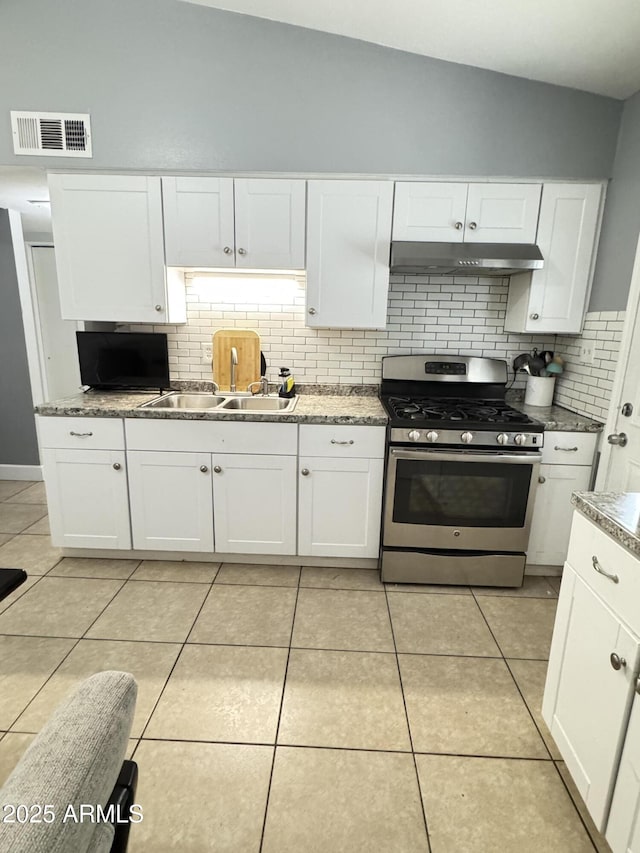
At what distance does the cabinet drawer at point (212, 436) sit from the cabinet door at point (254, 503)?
0.05 m

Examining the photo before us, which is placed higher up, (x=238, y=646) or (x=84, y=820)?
(x=84, y=820)

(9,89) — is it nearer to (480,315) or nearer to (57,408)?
(57,408)

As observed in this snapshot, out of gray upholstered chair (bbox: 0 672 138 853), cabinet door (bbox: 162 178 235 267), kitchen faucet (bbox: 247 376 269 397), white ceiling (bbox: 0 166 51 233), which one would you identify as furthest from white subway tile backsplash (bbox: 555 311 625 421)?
white ceiling (bbox: 0 166 51 233)

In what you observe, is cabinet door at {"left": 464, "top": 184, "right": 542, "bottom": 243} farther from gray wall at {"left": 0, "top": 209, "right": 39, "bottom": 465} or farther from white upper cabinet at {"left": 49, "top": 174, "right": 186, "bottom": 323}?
→ gray wall at {"left": 0, "top": 209, "right": 39, "bottom": 465}

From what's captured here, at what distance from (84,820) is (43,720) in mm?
1433

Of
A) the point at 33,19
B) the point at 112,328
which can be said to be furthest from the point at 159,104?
the point at 112,328

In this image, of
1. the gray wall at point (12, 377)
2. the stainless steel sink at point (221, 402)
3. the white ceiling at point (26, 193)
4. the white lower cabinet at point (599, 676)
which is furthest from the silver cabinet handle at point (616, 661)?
the gray wall at point (12, 377)

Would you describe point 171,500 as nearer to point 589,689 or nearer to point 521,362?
point 589,689

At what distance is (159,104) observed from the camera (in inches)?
96.7

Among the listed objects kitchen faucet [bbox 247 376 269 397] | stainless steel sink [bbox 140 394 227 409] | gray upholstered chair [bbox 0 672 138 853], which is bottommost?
gray upholstered chair [bbox 0 672 138 853]

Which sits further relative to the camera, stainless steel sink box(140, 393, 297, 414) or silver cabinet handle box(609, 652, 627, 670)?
stainless steel sink box(140, 393, 297, 414)

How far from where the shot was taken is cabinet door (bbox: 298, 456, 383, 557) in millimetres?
2539

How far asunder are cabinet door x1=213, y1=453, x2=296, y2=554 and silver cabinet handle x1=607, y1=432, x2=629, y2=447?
1.60 metres

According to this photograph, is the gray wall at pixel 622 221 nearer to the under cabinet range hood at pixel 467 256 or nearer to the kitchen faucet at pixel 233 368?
the under cabinet range hood at pixel 467 256
